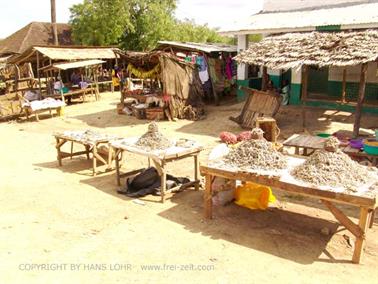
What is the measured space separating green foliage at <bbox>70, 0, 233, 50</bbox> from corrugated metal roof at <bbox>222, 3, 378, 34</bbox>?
527 inches

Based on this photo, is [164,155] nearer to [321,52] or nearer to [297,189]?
[297,189]

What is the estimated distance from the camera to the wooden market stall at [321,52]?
945 centimetres

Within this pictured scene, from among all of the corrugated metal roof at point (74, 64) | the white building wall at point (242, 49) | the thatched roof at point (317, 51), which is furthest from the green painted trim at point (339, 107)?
the corrugated metal roof at point (74, 64)

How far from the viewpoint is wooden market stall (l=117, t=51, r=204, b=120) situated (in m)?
14.2

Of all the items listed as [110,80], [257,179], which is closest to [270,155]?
[257,179]

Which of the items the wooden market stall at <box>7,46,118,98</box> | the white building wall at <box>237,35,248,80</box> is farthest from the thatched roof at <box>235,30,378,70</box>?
the wooden market stall at <box>7,46,118,98</box>

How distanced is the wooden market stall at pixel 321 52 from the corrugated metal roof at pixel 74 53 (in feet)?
32.1

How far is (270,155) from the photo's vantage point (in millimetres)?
5492

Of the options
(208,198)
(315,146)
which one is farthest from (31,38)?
(208,198)

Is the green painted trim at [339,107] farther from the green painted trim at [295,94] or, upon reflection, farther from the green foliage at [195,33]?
the green foliage at [195,33]

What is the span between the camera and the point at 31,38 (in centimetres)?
2930

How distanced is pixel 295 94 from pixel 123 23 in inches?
639

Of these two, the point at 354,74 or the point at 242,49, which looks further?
the point at 242,49

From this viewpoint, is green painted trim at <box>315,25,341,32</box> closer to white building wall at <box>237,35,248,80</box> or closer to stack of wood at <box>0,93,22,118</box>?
white building wall at <box>237,35,248,80</box>
